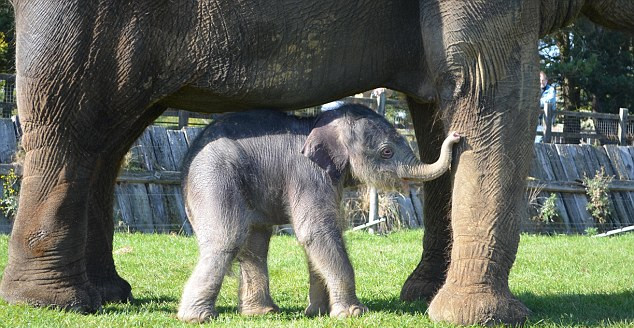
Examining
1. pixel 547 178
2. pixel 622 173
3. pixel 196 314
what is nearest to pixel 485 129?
pixel 196 314

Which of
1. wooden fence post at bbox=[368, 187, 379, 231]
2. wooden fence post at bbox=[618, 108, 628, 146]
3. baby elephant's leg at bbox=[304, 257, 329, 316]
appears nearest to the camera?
baby elephant's leg at bbox=[304, 257, 329, 316]

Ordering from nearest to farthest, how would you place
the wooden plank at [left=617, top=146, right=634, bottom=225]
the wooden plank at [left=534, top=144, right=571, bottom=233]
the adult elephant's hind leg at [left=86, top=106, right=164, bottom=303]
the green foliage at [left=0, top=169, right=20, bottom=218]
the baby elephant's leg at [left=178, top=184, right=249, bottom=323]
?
1. the baby elephant's leg at [left=178, top=184, right=249, bottom=323]
2. the adult elephant's hind leg at [left=86, top=106, right=164, bottom=303]
3. the green foliage at [left=0, top=169, right=20, bottom=218]
4. the wooden plank at [left=534, top=144, right=571, bottom=233]
5. the wooden plank at [left=617, top=146, right=634, bottom=225]

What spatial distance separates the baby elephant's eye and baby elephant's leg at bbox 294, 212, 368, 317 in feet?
1.55

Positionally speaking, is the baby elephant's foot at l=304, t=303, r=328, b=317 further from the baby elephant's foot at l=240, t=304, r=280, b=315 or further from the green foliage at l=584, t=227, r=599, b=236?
the green foliage at l=584, t=227, r=599, b=236

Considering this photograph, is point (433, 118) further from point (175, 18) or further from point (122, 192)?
point (122, 192)

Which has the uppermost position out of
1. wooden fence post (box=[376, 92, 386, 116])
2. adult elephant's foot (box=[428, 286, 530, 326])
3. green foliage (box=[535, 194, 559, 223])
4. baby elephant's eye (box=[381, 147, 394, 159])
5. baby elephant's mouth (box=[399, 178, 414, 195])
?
wooden fence post (box=[376, 92, 386, 116])

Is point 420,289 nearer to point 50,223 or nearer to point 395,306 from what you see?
point 395,306

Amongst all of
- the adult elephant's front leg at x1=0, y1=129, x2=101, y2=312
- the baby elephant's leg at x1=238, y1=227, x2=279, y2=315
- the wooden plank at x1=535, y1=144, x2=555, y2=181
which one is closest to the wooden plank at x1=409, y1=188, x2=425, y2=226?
the wooden plank at x1=535, y1=144, x2=555, y2=181

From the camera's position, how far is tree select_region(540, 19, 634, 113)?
1037 inches

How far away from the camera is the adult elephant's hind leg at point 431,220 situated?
681cm

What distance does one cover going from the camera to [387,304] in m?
6.66

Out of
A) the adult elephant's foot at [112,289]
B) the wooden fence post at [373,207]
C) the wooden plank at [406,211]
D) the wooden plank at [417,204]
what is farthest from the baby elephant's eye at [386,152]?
the wooden plank at [417,204]

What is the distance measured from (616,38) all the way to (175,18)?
23536 millimetres

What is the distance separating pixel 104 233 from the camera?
6.58 metres
